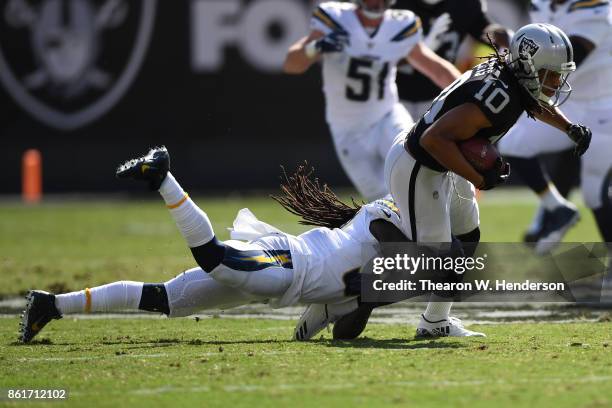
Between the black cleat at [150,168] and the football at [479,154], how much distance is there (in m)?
1.37

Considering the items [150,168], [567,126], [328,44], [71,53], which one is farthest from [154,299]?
[71,53]

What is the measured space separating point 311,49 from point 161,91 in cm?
900

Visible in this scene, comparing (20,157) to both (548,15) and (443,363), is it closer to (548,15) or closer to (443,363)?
(548,15)

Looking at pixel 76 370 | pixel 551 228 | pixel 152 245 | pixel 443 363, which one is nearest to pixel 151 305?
pixel 76 370

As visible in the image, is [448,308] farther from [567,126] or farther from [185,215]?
[185,215]

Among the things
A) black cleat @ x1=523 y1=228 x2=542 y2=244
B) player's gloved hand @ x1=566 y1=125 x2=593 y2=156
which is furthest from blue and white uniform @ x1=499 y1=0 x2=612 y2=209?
player's gloved hand @ x1=566 y1=125 x2=593 y2=156

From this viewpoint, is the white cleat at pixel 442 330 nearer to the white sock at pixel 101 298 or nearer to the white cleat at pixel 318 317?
the white cleat at pixel 318 317

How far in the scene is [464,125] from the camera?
544 centimetres

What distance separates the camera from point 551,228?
8164mm

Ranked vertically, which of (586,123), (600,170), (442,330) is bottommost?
(442,330)

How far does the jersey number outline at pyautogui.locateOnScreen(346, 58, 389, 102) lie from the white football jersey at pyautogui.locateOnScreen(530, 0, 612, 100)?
117cm

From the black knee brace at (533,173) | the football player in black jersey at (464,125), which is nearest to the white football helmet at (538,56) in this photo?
the football player in black jersey at (464,125)

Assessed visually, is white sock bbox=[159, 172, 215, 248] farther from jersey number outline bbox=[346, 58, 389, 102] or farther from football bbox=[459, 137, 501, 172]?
jersey number outline bbox=[346, 58, 389, 102]

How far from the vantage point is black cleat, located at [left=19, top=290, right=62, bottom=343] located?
222 inches
